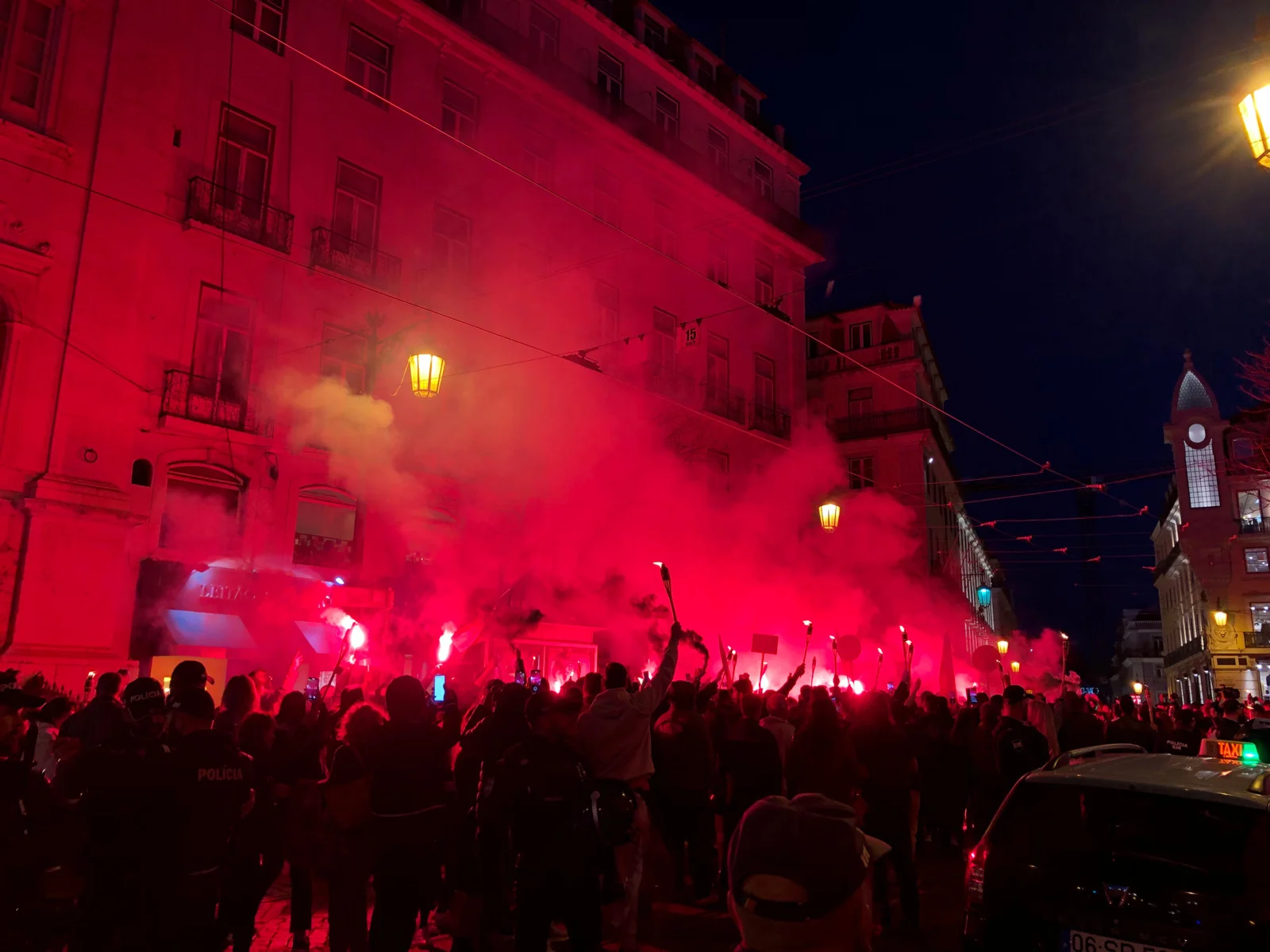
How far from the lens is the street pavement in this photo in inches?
251

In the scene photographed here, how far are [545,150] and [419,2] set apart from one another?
4.38 meters

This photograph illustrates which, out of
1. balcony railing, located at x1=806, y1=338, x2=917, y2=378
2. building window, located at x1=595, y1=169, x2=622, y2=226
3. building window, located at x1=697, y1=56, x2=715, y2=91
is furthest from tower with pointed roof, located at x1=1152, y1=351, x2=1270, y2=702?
building window, located at x1=595, y1=169, x2=622, y2=226

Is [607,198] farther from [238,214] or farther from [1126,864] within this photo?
[1126,864]

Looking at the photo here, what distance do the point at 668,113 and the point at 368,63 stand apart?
9826mm

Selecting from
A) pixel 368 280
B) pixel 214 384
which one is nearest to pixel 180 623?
pixel 214 384

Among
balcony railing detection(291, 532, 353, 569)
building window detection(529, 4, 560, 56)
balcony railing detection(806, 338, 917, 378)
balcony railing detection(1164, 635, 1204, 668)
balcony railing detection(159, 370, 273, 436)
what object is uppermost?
building window detection(529, 4, 560, 56)

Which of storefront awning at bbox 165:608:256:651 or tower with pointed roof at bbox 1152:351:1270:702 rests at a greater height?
tower with pointed roof at bbox 1152:351:1270:702

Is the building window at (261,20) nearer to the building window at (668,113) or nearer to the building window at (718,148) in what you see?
the building window at (668,113)

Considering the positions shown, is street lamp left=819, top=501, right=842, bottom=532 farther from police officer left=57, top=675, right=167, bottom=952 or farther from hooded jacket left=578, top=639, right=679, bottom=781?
police officer left=57, top=675, right=167, bottom=952

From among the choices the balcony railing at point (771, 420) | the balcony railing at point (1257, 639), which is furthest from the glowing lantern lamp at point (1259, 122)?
the balcony railing at point (1257, 639)

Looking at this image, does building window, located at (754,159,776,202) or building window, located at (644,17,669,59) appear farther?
building window, located at (754,159,776,202)

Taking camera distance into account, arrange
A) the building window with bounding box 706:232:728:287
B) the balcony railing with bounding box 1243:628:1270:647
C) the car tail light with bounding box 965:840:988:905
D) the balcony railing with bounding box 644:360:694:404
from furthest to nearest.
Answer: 1. the balcony railing with bounding box 1243:628:1270:647
2. the building window with bounding box 706:232:728:287
3. the balcony railing with bounding box 644:360:694:404
4. the car tail light with bounding box 965:840:988:905

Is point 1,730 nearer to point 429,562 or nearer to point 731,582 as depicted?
point 429,562

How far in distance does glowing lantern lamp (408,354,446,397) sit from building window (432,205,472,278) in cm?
568
